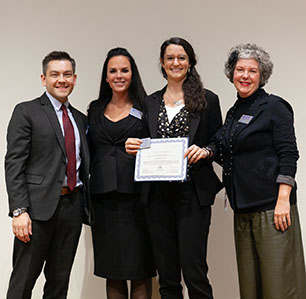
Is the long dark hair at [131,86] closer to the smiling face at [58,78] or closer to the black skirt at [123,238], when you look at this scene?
the smiling face at [58,78]

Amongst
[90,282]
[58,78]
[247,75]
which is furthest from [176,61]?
[90,282]

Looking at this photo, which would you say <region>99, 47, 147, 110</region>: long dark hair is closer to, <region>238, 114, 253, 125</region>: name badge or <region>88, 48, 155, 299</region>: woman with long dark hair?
<region>88, 48, 155, 299</region>: woman with long dark hair

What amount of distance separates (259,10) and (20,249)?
2.24m

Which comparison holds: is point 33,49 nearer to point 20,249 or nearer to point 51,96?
point 51,96

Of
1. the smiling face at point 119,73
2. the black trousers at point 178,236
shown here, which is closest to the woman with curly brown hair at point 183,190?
the black trousers at point 178,236

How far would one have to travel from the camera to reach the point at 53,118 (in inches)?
92.9

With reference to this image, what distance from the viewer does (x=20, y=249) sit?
7.47ft

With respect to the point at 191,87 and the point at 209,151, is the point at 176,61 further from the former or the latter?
the point at 209,151

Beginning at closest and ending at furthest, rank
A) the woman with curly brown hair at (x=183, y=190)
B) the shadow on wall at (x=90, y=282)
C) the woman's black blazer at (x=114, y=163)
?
the woman with curly brown hair at (x=183, y=190)
the woman's black blazer at (x=114, y=163)
the shadow on wall at (x=90, y=282)

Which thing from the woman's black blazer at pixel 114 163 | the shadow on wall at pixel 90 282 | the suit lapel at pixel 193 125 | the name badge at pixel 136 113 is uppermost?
the name badge at pixel 136 113

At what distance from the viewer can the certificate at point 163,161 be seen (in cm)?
227

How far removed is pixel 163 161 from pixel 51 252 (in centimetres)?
80

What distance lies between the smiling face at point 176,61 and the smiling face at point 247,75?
31 cm

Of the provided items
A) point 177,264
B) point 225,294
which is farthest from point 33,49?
point 225,294
